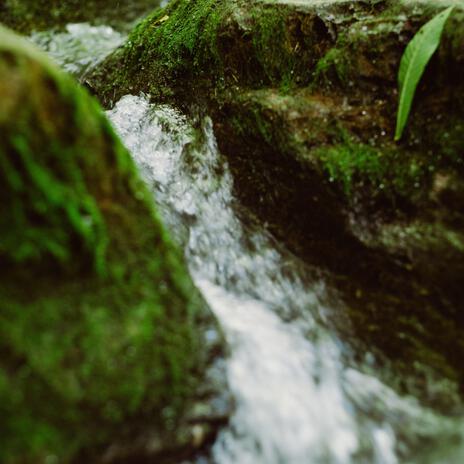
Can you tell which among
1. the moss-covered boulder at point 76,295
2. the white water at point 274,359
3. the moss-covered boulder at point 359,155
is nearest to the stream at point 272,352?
the white water at point 274,359

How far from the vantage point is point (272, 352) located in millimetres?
2754

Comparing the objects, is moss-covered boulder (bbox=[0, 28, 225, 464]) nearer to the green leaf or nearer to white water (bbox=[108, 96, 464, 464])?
white water (bbox=[108, 96, 464, 464])

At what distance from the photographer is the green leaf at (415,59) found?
2.80 metres

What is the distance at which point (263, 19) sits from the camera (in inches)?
146

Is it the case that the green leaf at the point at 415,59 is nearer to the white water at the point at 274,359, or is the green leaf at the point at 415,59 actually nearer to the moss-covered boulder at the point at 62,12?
the white water at the point at 274,359

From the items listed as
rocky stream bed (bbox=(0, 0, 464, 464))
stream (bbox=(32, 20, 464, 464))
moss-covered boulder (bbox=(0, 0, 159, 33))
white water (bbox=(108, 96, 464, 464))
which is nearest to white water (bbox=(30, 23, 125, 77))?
moss-covered boulder (bbox=(0, 0, 159, 33))

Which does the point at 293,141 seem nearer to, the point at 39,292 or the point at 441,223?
the point at 441,223

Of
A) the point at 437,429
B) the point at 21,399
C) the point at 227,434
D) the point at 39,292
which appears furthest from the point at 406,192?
the point at 21,399

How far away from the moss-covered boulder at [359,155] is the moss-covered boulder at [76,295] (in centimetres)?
146

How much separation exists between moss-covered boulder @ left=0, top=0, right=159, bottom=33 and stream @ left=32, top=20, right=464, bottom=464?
5.56 metres

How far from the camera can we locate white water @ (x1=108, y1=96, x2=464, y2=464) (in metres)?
2.38

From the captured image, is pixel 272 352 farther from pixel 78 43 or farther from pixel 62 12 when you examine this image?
pixel 62 12

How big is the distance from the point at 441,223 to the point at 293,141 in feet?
4.10

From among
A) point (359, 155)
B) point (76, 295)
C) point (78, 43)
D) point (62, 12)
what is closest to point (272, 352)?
point (76, 295)
